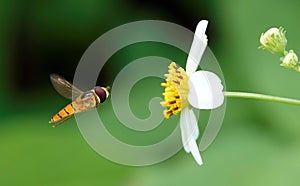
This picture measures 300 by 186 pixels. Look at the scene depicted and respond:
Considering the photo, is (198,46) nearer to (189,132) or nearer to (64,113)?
(189,132)

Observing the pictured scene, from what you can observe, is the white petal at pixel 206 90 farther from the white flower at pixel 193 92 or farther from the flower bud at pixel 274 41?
the flower bud at pixel 274 41

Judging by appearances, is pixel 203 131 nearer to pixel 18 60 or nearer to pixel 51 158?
pixel 51 158

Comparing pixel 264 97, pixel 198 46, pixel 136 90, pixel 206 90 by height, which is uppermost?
pixel 136 90

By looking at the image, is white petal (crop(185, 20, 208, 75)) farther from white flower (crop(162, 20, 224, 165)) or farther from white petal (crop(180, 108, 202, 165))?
white petal (crop(180, 108, 202, 165))

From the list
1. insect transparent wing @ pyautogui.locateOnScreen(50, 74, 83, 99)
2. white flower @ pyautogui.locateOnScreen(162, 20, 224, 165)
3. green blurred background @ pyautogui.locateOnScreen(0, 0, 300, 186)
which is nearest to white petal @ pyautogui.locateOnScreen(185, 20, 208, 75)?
white flower @ pyautogui.locateOnScreen(162, 20, 224, 165)

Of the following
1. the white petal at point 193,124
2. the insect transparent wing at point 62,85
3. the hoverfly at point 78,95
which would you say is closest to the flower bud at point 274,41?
→ the white petal at point 193,124

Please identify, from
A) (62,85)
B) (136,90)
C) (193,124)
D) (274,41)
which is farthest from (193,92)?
(136,90)
